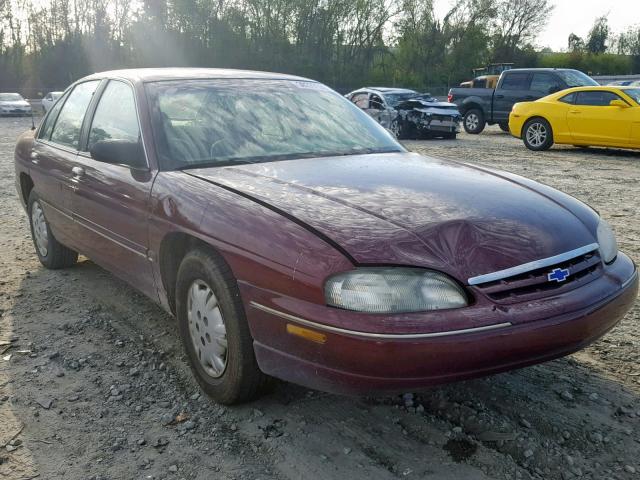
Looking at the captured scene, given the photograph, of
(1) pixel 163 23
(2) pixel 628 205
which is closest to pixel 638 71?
(1) pixel 163 23

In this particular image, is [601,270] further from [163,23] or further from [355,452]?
[163,23]

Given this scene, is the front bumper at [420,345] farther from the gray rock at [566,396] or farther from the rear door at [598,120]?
the rear door at [598,120]

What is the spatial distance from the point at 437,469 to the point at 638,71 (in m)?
66.5

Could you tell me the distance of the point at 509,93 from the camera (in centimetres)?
1759

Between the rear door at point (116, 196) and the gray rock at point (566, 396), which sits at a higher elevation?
the rear door at point (116, 196)

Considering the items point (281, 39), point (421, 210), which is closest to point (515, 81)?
point (421, 210)

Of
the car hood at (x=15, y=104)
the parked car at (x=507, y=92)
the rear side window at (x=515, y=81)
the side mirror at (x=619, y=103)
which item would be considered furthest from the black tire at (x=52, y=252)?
the car hood at (x=15, y=104)

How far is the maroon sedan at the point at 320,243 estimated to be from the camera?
88.0 inches

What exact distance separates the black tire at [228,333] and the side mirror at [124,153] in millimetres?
686

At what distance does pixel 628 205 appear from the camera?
750 cm

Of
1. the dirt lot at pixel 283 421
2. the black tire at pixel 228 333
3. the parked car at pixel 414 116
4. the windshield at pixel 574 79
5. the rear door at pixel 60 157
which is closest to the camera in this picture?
the dirt lot at pixel 283 421

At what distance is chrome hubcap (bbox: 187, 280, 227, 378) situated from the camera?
2.81 meters

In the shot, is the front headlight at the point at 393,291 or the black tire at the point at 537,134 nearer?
the front headlight at the point at 393,291

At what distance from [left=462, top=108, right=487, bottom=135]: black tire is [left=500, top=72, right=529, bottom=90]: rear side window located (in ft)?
4.68
